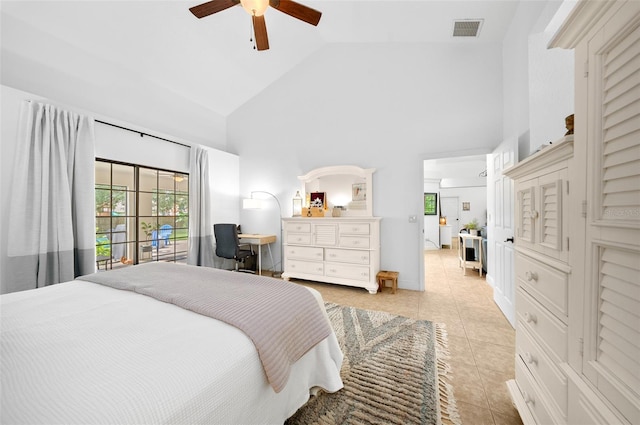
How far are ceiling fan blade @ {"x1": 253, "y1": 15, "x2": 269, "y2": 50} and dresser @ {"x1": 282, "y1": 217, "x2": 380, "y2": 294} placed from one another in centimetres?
227

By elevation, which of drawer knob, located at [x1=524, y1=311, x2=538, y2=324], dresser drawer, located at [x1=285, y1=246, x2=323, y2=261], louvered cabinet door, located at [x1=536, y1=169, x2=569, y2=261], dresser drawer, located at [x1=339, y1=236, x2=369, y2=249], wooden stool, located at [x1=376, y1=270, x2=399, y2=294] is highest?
louvered cabinet door, located at [x1=536, y1=169, x2=569, y2=261]

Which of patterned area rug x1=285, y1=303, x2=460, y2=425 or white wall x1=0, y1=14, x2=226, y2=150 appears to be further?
white wall x1=0, y1=14, x2=226, y2=150

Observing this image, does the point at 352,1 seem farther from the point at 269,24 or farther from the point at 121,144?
the point at 121,144

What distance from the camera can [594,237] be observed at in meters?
0.80

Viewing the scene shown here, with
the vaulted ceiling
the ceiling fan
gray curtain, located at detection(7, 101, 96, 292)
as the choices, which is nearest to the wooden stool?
the ceiling fan

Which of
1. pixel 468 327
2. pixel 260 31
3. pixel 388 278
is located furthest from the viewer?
pixel 388 278

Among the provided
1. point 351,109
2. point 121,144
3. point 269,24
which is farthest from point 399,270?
point 121,144

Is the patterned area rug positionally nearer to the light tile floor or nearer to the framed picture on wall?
the light tile floor

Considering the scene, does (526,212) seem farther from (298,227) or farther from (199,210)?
(199,210)

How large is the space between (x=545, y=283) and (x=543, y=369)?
38 centimetres

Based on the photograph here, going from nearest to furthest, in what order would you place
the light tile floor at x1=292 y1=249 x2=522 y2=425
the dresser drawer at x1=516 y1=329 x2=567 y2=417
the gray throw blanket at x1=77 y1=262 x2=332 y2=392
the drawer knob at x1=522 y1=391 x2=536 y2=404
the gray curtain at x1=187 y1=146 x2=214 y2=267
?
the dresser drawer at x1=516 y1=329 x2=567 y2=417 → the gray throw blanket at x1=77 y1=262 x2=332 y2=392 → the drawer knob at x1=522 y1=391 x2=536 y2=404 → the light tile floor at x1=292 y1=249 x2=522 y2=425 → the gray curtain at x1=187 y1=146 x2=214 y2=267

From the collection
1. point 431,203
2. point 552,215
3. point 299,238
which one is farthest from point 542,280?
point 431,203

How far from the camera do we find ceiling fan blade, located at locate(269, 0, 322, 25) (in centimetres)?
204

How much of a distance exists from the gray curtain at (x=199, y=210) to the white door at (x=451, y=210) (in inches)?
317
